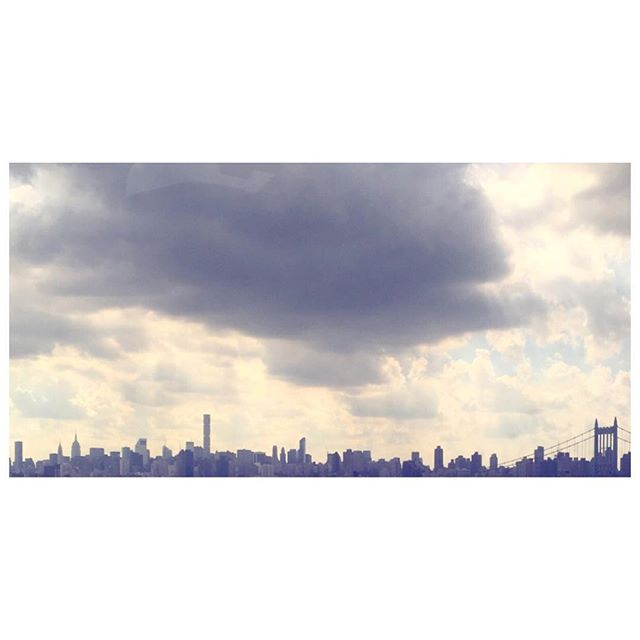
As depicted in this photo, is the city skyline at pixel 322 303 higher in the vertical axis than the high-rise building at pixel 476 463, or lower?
higher

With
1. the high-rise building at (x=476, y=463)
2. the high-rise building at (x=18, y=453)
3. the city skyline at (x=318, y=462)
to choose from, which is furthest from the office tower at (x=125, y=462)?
the high-rise building at (x=476, y=463)

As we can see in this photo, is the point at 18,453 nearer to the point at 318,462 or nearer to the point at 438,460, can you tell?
the point at 318,462

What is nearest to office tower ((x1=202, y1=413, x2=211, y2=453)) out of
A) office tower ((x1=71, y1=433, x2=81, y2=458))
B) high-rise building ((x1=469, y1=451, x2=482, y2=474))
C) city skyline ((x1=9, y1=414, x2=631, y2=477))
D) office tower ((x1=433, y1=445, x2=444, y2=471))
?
city skyline ((x1=9, y1=414, x2=631, y2=477))

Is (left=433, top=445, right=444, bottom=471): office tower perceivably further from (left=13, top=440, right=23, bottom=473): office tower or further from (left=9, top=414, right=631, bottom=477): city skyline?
(left=13, top=440, right=23, bottom=473): office tower

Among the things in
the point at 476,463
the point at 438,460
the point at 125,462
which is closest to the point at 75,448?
the point at 125,462

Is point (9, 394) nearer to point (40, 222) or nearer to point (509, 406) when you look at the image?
point (40, 222)

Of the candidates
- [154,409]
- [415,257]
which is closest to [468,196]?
[415,257]

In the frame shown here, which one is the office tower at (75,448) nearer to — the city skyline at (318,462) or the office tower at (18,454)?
the city skyline at (318,462)
